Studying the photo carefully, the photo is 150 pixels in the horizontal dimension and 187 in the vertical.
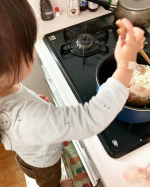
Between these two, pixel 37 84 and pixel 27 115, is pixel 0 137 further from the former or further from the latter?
pixel 37 84

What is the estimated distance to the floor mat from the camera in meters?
1.10

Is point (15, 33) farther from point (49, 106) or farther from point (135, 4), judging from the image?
point (135, 4)

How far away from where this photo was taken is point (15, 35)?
36cm

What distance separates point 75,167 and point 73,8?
990 millimetres

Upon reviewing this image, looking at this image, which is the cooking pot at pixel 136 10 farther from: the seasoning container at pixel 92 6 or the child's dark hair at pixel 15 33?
the child's dark hair at pixel 15 33

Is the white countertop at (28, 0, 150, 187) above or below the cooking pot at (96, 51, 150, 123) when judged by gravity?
below

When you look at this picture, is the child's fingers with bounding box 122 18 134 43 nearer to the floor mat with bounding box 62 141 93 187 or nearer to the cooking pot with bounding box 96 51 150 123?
the cooking pot with bounding box 96 51 150 123

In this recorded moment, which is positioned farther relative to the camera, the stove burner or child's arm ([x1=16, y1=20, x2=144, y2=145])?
the stove burner

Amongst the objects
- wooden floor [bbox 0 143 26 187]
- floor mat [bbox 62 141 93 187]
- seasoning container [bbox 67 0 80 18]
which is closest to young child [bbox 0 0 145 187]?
seasoning container [bbox 67 0 80 18]

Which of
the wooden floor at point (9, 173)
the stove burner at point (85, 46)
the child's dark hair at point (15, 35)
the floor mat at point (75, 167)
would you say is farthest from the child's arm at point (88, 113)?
the wooden floor at point (9, 173)

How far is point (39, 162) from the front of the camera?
71cm

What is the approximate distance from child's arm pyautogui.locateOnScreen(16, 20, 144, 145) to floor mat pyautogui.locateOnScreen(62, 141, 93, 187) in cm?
80

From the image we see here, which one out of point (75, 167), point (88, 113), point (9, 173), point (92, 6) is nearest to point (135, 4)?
point (92, 6)

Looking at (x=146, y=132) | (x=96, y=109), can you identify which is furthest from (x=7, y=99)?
(x=146, y=132)
